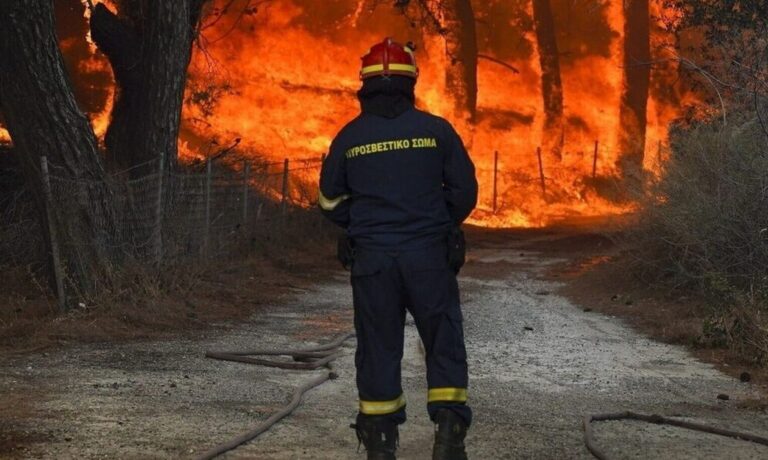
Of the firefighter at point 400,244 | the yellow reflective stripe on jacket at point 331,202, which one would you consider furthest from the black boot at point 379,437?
the yellow reflective stripe on jacket at point 331,202

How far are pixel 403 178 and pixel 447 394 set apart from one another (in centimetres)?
104

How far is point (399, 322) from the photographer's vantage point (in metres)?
5.79

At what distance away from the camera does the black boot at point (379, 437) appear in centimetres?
564

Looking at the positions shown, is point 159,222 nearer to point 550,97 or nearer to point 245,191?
point 245,191

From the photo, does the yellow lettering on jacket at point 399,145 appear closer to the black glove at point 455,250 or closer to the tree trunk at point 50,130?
the black glove at point 455,250

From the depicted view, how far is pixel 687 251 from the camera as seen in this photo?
13.3 meters

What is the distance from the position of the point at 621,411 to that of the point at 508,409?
0.71 metres

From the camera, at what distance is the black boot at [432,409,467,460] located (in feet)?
18.5

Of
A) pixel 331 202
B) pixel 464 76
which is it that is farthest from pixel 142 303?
pixel 464 76

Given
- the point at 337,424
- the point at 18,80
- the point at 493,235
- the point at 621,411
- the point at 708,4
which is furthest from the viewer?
the point at 493,235

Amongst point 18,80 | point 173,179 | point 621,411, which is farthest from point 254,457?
point 173,179

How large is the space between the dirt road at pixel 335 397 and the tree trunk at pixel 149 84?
287 centimetres

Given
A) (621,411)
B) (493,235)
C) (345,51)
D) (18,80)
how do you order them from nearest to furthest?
(621,411), (18,80), (493,235), (345,51)

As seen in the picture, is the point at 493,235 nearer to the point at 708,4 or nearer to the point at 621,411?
the point at 708,4
